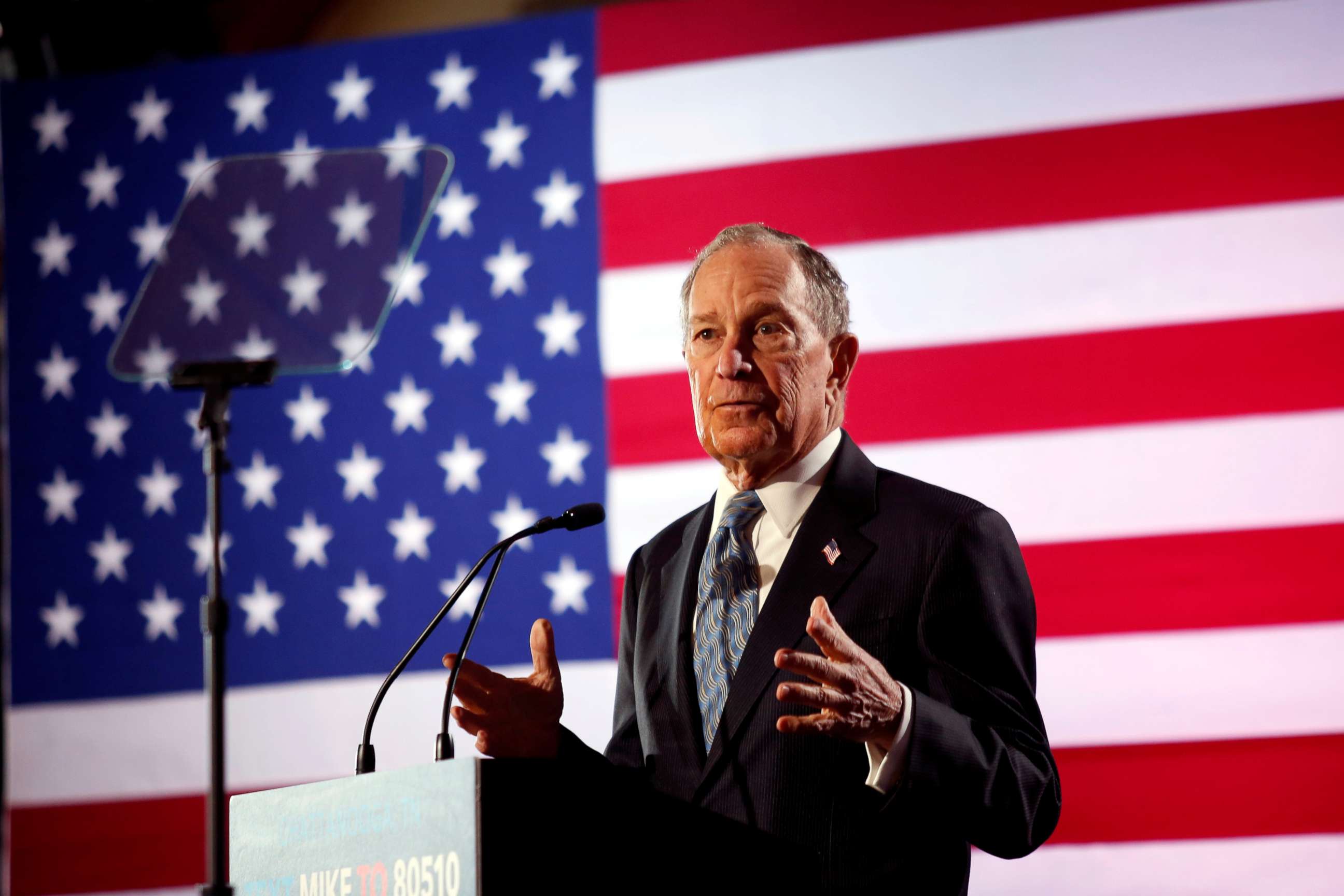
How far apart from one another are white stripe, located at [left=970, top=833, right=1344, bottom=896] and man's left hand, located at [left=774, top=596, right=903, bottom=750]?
5.13ft

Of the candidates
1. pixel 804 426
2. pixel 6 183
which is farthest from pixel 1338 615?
pixel 6 183

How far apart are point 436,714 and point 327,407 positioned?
83cm

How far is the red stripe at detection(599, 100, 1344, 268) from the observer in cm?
272

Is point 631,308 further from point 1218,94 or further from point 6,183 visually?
point 6,183

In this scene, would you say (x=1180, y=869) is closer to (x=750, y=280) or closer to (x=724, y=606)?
(x=724, y=606)

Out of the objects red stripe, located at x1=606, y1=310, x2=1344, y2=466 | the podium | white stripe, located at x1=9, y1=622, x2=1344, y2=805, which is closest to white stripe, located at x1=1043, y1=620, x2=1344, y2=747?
white stripe, located at x1=9, y1=622, x2=1344, y2=805

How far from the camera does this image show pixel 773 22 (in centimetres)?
301

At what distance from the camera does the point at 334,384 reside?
3105 millimetres

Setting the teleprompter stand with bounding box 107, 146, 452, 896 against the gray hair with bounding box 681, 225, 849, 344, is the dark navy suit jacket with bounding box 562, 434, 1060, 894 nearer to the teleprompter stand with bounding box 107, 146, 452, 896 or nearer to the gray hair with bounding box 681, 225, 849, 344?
the gray hair with bounding box 681, 225, 849, 344

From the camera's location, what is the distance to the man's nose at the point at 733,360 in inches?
68.8

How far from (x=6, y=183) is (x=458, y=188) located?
1.32 m

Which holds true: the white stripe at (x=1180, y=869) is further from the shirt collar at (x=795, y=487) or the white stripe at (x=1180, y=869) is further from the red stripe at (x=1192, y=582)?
the shirt collar at (x=795, y=487)

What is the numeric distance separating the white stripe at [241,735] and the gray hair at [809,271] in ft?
4.13

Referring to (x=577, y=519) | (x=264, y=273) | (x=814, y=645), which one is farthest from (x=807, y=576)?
(x=264, y=273)
